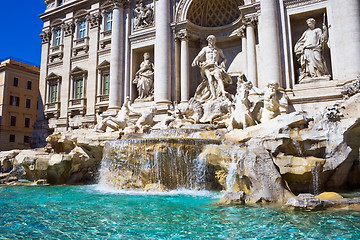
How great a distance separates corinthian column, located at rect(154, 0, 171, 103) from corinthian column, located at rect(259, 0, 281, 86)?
5489 millimetres

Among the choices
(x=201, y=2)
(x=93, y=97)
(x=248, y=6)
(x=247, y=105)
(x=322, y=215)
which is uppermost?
(x=201, y=2)

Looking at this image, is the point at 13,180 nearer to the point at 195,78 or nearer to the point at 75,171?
the point at 75,171

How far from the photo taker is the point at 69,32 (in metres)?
22.3

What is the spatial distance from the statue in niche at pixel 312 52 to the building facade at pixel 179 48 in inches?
1.8

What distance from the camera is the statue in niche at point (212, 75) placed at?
15250mm

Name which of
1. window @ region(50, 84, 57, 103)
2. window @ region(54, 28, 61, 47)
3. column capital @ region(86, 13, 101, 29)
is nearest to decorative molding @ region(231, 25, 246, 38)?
column capital @ region(86, 13, 101, 29)

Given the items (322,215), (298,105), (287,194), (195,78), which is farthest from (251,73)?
(322,215)

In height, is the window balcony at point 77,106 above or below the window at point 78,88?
below

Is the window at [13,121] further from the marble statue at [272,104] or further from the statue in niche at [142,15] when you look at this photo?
the marble statue at [272,104]

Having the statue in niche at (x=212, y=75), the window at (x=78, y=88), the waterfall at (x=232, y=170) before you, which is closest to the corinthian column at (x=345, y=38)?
the statue in niche at (x=212, y=75)

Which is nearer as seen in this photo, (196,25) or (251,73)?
(251,73)

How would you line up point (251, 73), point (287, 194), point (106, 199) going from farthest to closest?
point (251, 73)
point (106, 199)
point (287, 194)

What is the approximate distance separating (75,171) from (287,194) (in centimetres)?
867

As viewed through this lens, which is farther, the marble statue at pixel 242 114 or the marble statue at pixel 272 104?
the marble statue at pixel 242 114
